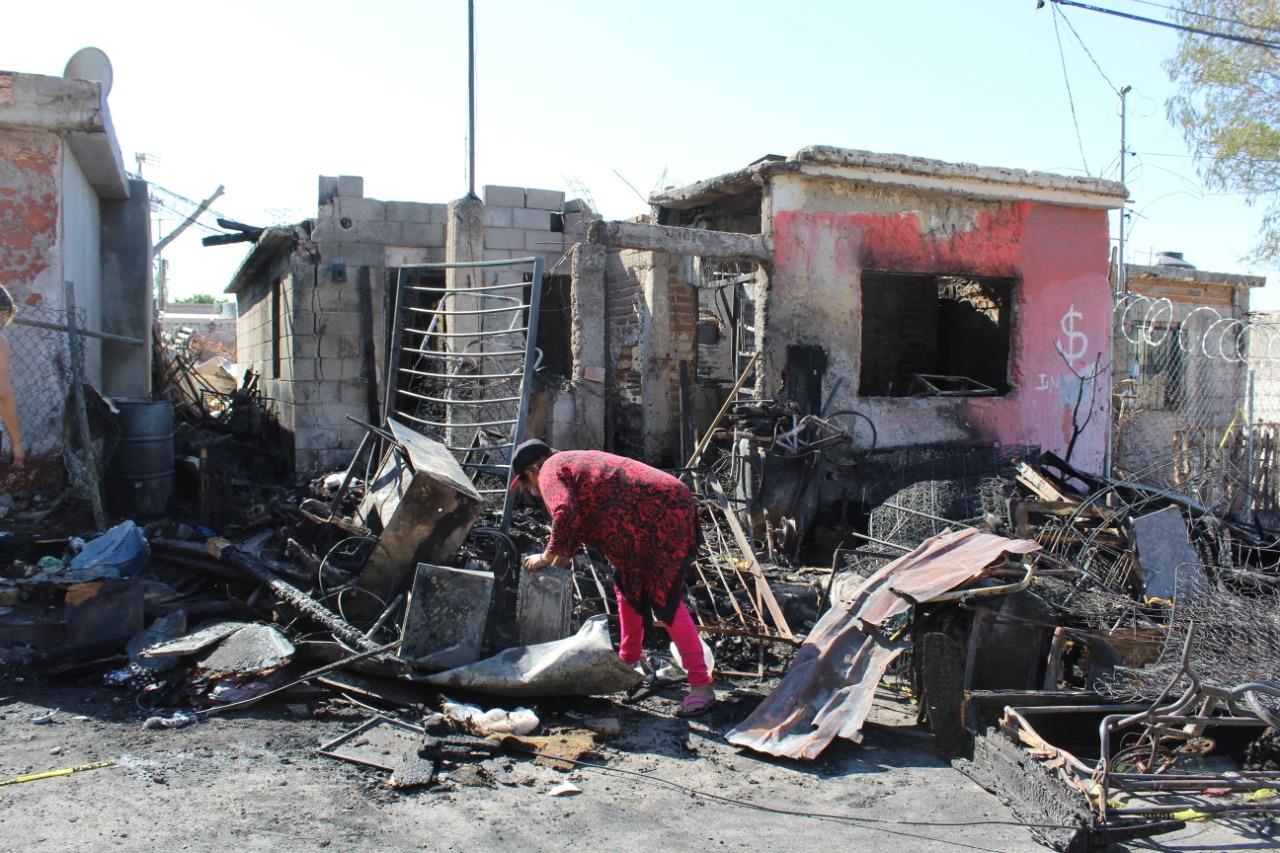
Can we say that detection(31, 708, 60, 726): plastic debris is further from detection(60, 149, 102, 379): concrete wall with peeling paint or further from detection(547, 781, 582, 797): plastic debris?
detection(60, 149, 102, 379): concrete wall with peeling paint

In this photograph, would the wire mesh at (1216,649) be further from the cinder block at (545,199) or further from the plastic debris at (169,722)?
the cinder block at (545,199)

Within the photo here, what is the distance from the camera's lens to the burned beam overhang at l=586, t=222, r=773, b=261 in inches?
320

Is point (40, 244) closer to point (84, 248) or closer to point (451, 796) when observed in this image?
point (84, 248)

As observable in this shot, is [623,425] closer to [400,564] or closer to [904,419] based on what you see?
[904,419]

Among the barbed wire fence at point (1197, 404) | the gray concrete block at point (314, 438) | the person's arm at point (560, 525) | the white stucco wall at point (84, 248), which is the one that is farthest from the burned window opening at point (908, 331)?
the white stucco wall at point (84, 248)

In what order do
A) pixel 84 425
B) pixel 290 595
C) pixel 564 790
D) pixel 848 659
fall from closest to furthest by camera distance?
pixel 564 790, pixel 848 659, pixel 290 595, pixel 84 425

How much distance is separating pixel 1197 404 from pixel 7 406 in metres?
15.8

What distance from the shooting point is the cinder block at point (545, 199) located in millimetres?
10953

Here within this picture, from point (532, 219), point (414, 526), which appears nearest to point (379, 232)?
point (532, 219)

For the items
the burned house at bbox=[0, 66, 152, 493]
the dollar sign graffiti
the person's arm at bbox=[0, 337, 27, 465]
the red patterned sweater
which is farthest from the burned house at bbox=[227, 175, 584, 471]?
the dollar sign graffiti

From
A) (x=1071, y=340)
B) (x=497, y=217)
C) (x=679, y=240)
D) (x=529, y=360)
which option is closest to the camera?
(x=529, y=360)

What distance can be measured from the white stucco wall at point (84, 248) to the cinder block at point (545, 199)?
14.8ft

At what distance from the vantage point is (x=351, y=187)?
10.5 metres

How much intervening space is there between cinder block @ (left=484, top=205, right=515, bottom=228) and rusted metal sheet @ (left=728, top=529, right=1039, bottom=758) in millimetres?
6890
